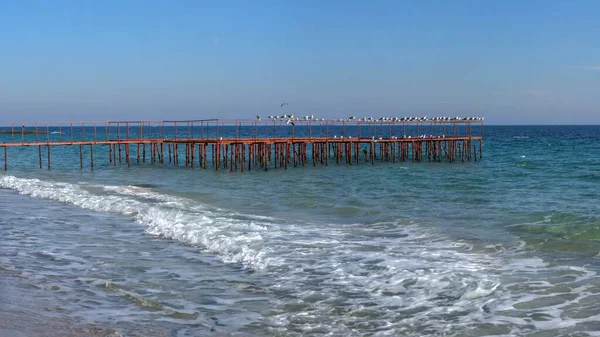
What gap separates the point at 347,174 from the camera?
35.8 metres

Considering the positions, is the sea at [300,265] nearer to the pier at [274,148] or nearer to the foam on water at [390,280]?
the foam on water at [390,280]

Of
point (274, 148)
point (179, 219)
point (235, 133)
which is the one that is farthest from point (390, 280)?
point (235, 133)

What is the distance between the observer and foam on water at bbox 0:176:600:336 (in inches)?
325

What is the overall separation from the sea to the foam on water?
0.04 metres

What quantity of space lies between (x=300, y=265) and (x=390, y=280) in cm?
178

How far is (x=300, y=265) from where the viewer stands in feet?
37.7

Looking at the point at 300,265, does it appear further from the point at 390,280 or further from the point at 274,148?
the point at 274,148

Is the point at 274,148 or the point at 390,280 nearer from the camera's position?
the point at 390,280

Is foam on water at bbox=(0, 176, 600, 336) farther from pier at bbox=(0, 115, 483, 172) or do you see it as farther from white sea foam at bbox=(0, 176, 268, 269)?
pier at bbox=(0, 115, 483, 172)

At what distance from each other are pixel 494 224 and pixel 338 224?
12.6 feet

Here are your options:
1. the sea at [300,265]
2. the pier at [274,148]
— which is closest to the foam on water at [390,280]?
the sea at [300,265]

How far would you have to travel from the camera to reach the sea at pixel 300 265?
821cm

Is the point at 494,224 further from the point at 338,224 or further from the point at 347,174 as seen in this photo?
the point at 347,174

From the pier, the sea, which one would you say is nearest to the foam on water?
the sea
